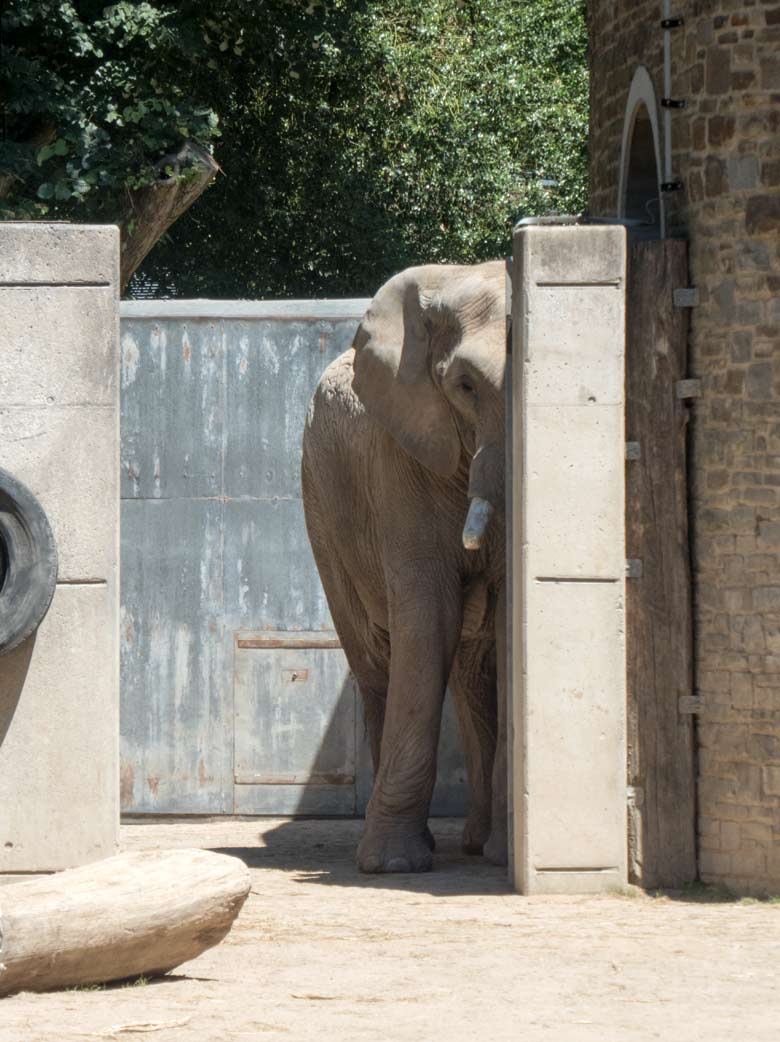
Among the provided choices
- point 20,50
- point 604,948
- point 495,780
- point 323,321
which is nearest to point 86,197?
point 20,50

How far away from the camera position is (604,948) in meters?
7.27

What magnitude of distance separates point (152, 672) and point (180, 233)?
423 inches

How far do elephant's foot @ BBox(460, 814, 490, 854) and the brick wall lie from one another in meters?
1.69

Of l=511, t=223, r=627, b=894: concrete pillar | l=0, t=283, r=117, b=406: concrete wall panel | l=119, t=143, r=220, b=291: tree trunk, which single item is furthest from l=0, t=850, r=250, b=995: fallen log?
l=119, t=143, r=220, b=291: tree trunk

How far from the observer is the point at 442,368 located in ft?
31.3

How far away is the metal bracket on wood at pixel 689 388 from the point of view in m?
8.77

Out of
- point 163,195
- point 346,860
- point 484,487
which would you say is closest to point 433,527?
point 484,487

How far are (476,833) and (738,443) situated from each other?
2.62m

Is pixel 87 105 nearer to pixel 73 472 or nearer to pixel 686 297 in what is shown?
pixel 73 472

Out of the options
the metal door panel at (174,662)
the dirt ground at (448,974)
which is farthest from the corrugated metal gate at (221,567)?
the dirt ground at (448,974)

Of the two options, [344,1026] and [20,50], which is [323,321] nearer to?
[20,50]

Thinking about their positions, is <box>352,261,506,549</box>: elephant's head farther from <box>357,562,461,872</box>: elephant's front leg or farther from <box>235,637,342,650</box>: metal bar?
<box>235,637,342,650</box>: metal bar

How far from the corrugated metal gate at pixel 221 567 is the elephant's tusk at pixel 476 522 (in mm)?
3311

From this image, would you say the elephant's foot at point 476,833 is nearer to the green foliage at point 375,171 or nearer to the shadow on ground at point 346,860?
the shadow on ground at point 346,860
